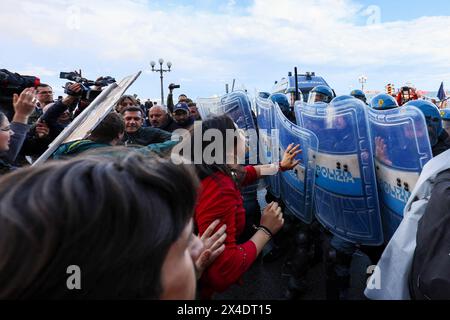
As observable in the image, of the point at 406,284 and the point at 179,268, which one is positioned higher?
the point at 179,268

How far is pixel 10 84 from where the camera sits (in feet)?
8.94

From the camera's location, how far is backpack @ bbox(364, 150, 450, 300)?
4.43 ft

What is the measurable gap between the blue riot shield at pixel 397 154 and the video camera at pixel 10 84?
2.71 meters

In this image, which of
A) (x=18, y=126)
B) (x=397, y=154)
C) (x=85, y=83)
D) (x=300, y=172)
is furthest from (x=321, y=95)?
(x=18, y=126)

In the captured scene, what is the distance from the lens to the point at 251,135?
12.5 ft

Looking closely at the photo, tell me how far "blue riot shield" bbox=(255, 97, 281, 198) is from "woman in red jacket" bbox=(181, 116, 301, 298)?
2.04m

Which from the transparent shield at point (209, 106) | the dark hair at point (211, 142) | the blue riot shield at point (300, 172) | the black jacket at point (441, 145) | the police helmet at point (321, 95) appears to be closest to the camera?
the dark hair at point (211, 142)

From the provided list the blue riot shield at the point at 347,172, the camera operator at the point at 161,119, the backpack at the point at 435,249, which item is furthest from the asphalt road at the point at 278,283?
the camera operator at the point at 161,119

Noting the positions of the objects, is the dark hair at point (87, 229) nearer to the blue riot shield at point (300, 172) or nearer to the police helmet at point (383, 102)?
the blue riot shield at point (300, 172)

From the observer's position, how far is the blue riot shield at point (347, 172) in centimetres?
243

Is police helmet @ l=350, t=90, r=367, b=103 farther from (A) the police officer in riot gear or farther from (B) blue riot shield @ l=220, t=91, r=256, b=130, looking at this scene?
(A) the police officer in riot gear
